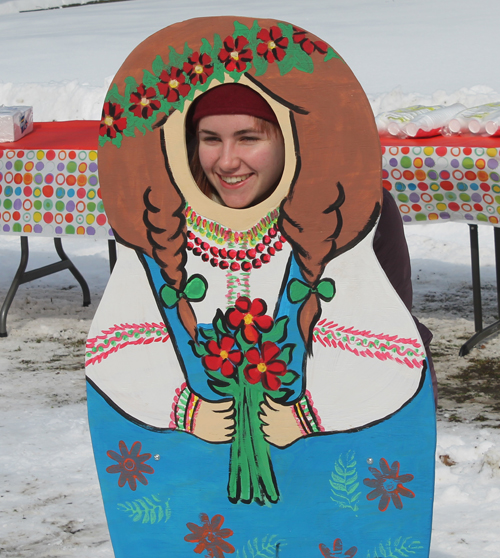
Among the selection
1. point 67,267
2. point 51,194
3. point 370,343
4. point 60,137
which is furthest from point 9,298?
point 370,343

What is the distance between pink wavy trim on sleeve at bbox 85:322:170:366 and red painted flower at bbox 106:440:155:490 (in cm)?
18

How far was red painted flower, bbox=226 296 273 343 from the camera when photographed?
1.45m

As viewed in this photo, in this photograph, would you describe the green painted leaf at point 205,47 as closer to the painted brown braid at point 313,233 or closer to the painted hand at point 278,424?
the painted brown braid at point 313,233

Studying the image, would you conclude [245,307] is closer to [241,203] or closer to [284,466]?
[241,203]

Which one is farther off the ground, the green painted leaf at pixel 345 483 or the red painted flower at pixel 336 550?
the green painted leaf at pixel 345 483

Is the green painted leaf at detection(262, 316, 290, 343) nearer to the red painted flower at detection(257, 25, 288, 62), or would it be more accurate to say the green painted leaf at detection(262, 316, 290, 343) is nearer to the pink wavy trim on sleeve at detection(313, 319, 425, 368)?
the pink wavy trim on sleeve at detection(313, 319, 425, 368)

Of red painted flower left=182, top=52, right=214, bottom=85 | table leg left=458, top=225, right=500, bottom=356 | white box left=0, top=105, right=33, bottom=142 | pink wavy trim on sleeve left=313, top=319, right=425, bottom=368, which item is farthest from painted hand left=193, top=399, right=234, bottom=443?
white box left=0, top=105, right=33, bottom=142

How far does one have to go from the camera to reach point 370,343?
141 cm

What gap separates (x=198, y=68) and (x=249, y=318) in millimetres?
461

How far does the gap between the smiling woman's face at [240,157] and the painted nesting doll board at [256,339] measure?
43mm

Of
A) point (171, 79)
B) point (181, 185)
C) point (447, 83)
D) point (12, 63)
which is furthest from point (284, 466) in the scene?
point (12, 63)

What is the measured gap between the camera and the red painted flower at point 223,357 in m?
1.48

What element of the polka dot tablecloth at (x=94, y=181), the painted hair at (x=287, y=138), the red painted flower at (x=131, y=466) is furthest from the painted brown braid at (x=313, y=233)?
the polka dot tablecloth at (x=94, y=181)

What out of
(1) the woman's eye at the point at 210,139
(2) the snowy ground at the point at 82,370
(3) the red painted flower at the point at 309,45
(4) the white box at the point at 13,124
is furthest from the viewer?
(4) the white box at the point at 13,124
